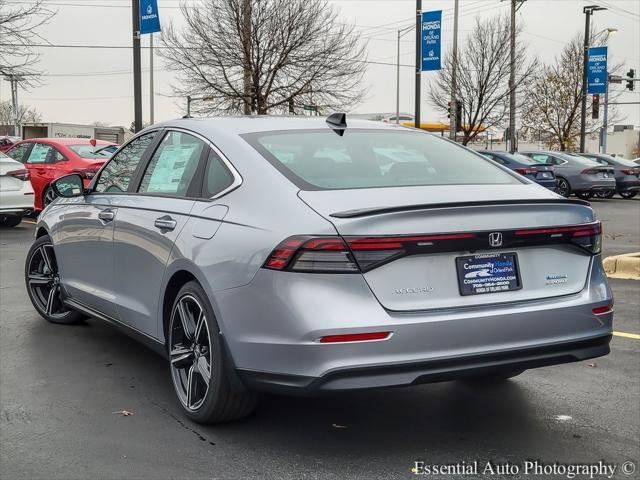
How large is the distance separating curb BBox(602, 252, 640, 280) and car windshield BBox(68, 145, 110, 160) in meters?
9.11

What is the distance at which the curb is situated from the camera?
903 centimetres

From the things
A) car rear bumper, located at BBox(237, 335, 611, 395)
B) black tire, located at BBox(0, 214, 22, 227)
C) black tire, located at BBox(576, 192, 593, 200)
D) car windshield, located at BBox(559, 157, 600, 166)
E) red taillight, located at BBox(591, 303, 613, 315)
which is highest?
red taillight, located at BBox(591, 303, 613, 315)

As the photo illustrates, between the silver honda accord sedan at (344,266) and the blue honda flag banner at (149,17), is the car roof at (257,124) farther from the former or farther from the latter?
the blue honda flag banner at (149,17)

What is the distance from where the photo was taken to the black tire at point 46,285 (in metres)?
6.28

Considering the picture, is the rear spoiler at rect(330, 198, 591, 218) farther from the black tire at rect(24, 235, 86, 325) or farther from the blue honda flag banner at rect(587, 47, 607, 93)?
the blue honda flag banner at rect(587, 47, 607, 93)

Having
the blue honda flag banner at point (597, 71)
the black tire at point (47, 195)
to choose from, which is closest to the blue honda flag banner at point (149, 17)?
the black tire at point (47, 195)

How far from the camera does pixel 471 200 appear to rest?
143 inches

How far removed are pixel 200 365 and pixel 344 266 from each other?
1104 millimetres

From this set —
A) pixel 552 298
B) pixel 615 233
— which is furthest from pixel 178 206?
pixel 615 233

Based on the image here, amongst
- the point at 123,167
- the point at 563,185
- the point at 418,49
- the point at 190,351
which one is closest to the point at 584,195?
the point at 563,185

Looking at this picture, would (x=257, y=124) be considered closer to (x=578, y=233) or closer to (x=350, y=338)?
(x=350, y=338)

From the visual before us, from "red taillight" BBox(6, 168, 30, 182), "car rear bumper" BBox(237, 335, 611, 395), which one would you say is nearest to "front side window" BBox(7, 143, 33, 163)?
"red taillight" BBox(6, 168, 30, 182)

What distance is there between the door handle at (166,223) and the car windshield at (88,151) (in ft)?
Answer: 35.1

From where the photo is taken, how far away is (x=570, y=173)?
24.6 metres
